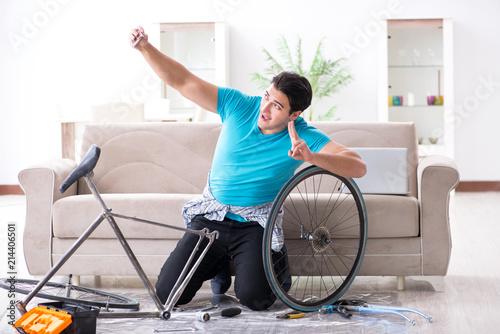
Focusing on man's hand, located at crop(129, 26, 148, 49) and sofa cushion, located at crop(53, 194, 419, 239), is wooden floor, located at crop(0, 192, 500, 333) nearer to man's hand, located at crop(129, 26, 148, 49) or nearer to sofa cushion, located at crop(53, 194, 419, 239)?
sofa cushion, located at crop(53, 194, 419, 239)

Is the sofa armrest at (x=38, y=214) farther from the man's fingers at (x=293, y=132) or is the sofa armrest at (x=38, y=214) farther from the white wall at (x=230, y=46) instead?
the white wall at (x=230, y=46)

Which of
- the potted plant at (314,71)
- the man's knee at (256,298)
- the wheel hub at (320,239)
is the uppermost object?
the potted plant at (314,71)

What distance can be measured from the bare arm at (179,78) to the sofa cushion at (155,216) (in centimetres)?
53

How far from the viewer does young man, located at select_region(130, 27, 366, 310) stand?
8.09ft

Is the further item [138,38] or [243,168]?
[243,168]

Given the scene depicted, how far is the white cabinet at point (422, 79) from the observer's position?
6523mm

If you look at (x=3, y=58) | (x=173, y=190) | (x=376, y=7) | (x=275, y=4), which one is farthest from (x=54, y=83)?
(x=173, y=190)

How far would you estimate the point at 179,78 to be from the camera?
2.54 meters

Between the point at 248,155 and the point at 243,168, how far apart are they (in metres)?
0.06

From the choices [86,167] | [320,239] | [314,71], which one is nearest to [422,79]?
[314,71]

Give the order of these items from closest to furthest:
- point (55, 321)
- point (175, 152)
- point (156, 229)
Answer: point (55, 321), point (156, 229), point (175, 152)

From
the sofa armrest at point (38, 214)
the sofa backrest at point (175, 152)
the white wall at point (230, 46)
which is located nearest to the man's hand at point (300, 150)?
the sofa backrest at point (175, 152)

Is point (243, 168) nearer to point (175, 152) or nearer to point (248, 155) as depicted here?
point (248, 155)

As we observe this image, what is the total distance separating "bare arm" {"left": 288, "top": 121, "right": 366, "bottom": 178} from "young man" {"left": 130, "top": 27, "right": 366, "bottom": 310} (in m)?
0.02
